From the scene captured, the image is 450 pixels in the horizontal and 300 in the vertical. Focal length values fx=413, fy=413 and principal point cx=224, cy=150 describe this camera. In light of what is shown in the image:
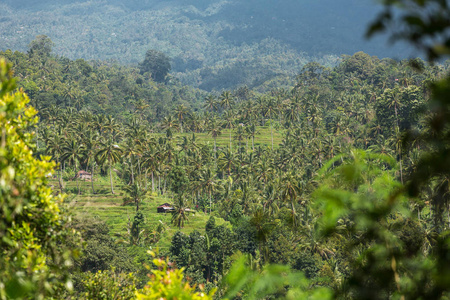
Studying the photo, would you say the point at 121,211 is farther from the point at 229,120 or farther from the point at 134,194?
the point at 229,120

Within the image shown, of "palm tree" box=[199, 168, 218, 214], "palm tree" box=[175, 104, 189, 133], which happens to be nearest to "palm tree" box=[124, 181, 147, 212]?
"palm tree" box=[199, 168, 218, 214]

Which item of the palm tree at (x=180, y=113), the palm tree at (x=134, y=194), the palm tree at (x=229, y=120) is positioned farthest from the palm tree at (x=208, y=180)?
the palm tree at (x=180, y=113)

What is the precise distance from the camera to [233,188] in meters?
95.0

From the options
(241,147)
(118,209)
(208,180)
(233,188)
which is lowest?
(118,209)

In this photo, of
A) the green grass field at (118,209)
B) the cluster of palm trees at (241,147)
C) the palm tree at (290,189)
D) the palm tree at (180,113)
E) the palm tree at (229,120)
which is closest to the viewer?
the palm tree at (290,189)

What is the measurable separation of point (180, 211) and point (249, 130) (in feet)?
185

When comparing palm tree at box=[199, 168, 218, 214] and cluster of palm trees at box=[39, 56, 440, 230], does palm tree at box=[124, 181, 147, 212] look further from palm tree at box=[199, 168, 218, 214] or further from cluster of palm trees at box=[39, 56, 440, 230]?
palm tree at box=[199, 168, 218, 214]

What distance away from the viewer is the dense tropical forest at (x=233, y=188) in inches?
134

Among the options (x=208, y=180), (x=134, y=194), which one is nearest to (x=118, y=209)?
(x=134, y=194)

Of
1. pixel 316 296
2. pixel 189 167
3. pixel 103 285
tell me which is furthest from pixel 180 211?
pixel 316 296

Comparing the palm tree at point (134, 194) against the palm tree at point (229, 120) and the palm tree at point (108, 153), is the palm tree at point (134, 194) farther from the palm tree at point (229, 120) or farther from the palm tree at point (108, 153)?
the palm tree at point (229, 120)

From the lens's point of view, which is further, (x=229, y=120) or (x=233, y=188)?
(x=229, y=120)

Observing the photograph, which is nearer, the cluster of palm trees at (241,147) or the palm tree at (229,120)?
the cluster of palm trees at (241,147)

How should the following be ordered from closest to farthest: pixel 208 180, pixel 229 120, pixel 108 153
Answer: pixel 108 153 < pixel 208 180 < pixel 229 120
